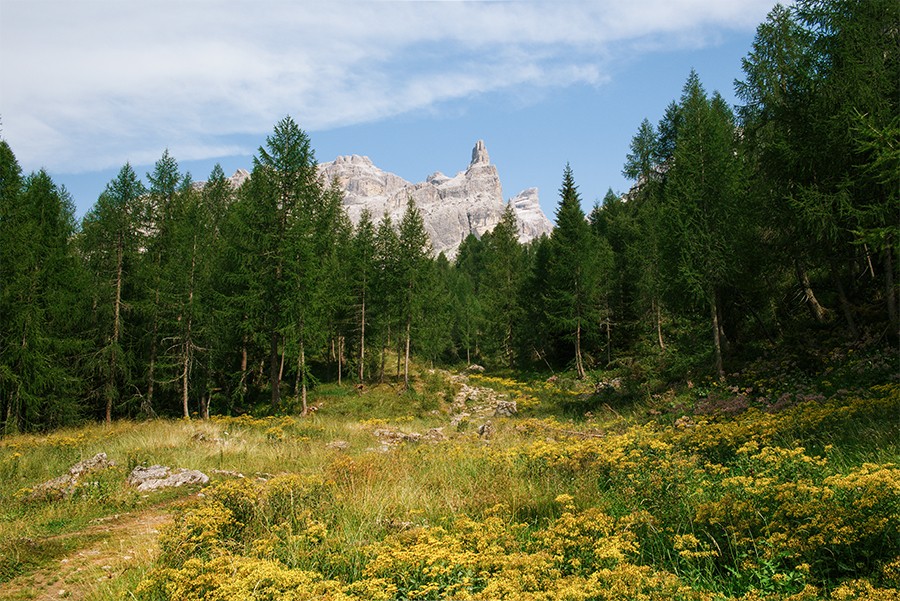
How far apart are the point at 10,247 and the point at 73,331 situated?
6.48 meters

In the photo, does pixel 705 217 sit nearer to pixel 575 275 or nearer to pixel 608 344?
pixel 575 275

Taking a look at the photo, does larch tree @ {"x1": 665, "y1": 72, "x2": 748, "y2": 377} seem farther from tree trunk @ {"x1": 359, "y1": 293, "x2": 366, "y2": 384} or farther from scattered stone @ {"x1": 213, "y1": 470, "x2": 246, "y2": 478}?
tree trunk @ {"x1": 359, "y1": 293, "x2": 366, "y2": 384}

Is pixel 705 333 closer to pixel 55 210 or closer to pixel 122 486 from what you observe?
pixel 122 486

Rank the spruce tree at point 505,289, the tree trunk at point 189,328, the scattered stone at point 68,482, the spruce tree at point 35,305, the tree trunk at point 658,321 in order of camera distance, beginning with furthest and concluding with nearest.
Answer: the spruce tree at point 505,289 → the tree trunk at point 658,321 → the tree trunk at point 189,328 → the spruce tree at point 35,305 → the scattered stone at point 68,482

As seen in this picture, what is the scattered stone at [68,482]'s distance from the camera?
762cm

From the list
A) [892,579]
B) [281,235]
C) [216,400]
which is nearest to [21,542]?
[892,579]

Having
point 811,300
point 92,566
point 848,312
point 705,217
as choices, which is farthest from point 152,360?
point 811,300

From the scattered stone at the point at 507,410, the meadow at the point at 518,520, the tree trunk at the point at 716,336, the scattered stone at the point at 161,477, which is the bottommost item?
the scattered stone at the point at 507,410

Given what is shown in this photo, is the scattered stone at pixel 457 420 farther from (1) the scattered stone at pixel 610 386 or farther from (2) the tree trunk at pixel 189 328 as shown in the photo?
(2) the tree trunk at pixel 189 328

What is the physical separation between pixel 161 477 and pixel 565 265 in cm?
2629

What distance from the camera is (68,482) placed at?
8.16 meters

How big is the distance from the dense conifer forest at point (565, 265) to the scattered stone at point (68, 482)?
11960 millimetres

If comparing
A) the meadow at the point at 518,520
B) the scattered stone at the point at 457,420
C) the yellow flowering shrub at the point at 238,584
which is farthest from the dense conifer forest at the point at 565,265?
the yellow flowering shrub at the point at 238,584

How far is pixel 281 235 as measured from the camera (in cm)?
2145
